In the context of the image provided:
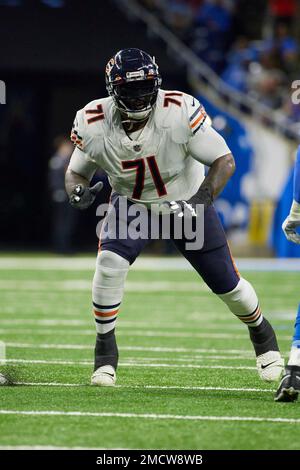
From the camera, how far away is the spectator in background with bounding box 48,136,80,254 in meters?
17.5

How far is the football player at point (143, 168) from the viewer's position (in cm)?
585

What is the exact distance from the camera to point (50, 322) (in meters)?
9.54

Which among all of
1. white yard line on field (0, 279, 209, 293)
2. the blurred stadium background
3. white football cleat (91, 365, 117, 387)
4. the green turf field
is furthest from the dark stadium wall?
white football cleat (91, 365, 117, 387)

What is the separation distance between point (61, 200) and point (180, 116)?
473 inches

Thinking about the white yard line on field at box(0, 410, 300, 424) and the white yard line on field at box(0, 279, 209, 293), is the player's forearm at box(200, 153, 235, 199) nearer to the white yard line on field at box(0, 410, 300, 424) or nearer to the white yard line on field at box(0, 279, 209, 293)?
the white yard line on field at box(0, 410, 300, 424)

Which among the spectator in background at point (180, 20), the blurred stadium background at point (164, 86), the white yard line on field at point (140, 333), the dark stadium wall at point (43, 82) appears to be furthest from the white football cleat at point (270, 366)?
the spectator in background at point (180, 20)

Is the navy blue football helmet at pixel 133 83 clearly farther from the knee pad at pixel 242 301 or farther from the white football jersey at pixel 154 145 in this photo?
the knee pad at pixel 242 301

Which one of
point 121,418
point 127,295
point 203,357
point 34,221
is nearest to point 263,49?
point 34,221

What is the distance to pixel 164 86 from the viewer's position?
18688 mm

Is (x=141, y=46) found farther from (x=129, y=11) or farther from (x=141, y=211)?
(x=141, y=211)

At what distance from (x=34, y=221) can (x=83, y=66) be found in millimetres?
2876

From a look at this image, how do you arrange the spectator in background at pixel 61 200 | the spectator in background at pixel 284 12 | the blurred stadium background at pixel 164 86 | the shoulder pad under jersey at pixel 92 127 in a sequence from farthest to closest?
1. the spectator in background at pixel 284 12
2. the blurred stadium background at pixel 164 86
3. the spectator in background at pixel 61 200
4. the shoulder pad under jersey at pixel 92 127

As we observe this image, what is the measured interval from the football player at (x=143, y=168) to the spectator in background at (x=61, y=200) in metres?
11.4

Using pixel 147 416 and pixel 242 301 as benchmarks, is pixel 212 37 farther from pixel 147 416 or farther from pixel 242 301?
pixel 147 416
